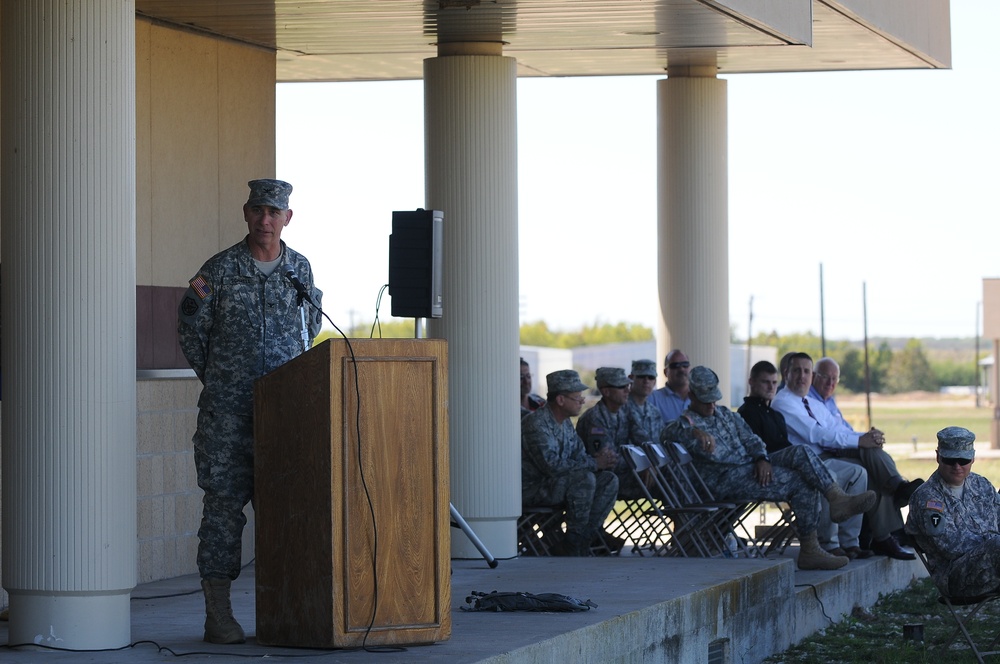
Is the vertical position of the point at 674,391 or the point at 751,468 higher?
the point at 674,391

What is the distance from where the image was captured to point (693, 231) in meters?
13.0

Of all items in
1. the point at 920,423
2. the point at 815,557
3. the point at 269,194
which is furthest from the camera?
the point at 920,423

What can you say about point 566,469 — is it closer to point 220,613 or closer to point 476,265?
point 476,265

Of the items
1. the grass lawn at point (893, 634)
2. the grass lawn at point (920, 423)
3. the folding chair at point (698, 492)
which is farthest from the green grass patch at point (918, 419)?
the folding chair at point (698, 492)

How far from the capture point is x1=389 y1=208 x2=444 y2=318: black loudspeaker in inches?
277

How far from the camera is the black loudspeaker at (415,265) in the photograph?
7.04 meters

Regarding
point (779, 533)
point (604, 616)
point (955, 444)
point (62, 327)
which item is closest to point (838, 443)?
point (779, 533)

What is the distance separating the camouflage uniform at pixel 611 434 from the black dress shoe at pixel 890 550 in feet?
5.99

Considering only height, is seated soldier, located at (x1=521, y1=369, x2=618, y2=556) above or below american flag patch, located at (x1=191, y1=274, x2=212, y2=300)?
below

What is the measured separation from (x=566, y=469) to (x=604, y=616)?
3468 millimetres

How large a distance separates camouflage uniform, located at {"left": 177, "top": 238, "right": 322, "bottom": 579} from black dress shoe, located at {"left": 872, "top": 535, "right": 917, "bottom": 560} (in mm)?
6201

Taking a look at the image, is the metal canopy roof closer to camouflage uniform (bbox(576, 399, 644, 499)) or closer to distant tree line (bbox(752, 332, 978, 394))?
camouflage uniform (bbox(576, 399, 644, 499))

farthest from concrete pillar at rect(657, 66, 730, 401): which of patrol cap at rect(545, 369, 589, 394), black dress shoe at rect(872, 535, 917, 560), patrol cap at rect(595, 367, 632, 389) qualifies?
patrol cap at rect(545, 369, 589, 394)

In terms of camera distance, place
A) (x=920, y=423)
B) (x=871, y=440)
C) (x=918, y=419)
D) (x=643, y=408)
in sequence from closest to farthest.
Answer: (x=871, y=440) → (x=643, y=408) → (x=920, y=423) → (x=918, y=419)
